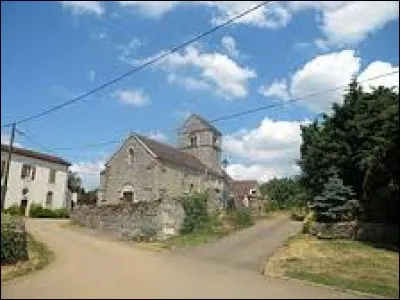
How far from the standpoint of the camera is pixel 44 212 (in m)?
53.1

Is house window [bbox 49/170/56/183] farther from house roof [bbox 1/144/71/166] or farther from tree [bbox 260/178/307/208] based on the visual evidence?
tree [bbox 260/178/307/208]

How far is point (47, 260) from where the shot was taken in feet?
72.8

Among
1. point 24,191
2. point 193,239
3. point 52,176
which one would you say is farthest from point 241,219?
point 52,176

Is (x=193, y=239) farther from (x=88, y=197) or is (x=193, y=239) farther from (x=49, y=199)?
(x=88, y=197)

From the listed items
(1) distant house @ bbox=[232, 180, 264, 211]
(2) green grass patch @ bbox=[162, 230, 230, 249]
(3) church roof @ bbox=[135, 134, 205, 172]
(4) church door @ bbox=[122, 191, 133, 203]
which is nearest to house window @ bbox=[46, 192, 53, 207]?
(4) church door @ bbox=[122, 191, 133, 203]

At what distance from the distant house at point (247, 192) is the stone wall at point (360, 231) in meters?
39.2

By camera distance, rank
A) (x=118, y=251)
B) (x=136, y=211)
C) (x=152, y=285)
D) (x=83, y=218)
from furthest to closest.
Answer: (x=83, y=218)
(x=136, y=211)
(x=118, y=251)
(x=152, y=285)

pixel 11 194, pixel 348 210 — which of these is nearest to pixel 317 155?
pixel 348 210

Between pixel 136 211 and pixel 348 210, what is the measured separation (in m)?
12.9

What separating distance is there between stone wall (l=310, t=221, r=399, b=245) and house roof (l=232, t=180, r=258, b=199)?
42.5 meters

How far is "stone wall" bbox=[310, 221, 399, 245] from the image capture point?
28.1 meters

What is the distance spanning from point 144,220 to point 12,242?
47.4ft

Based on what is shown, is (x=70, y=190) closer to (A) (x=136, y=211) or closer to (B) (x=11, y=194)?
(B) (x=11, y=194)

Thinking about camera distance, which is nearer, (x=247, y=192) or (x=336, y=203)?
(x=336, y=203)
